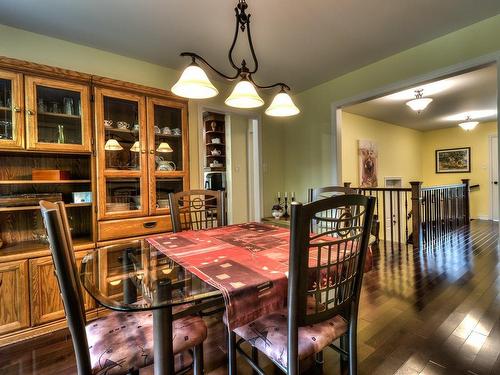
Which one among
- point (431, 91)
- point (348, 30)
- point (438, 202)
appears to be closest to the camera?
A: point (348, 30)

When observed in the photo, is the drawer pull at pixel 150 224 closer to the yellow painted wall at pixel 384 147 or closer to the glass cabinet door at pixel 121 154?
the glass cabinet door at pixel 121 154

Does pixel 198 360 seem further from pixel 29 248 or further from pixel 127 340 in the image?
pixel 29 248

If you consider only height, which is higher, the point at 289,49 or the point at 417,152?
the point at 289,49

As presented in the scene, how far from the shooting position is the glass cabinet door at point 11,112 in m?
1.84

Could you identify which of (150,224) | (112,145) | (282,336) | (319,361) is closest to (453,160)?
(319,361)

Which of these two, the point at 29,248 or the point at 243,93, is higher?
the point at 243,93

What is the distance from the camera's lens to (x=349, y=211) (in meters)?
1.41

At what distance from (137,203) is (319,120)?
2531 mm

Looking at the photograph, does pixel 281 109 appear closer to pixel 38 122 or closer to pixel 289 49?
pixel 289 49

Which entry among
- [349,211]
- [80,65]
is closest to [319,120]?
[349,211]

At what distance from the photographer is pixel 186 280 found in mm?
1007

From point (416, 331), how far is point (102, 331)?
2.05m

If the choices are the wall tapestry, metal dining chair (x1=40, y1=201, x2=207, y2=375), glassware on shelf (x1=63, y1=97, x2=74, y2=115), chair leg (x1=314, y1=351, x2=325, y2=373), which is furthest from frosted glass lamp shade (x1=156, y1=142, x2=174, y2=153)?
the wall tapestry

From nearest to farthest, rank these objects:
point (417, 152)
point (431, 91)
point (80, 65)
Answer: point (80, 65) < point (431, 91) < point (417, 152)
